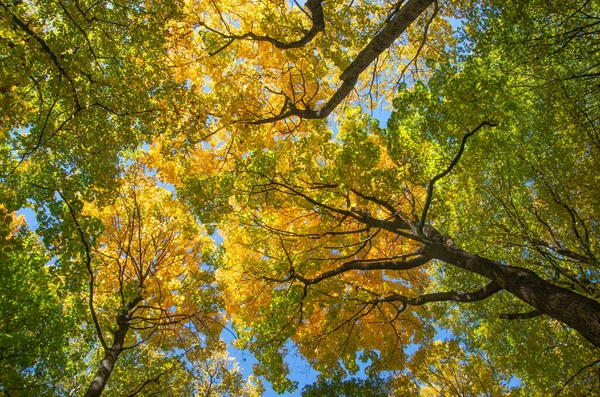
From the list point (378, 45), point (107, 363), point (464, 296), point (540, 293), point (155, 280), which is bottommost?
point (540, 293)

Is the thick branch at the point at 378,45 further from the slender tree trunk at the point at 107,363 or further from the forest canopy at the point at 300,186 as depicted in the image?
the slender tree trunk at the point at 107,363

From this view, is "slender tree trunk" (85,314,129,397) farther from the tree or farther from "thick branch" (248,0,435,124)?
"thick branch" (248,0,435,124)

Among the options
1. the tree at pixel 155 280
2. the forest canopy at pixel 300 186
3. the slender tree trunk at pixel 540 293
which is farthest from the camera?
the tree at pixel 155 280

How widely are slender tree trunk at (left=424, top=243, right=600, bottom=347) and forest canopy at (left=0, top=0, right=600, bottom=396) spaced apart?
25 mm

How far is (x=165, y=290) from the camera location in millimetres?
7879

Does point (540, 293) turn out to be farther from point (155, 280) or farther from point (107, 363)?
point (155, 280)

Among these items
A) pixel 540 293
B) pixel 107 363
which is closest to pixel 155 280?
pixel 107 363

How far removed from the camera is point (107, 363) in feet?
18.8

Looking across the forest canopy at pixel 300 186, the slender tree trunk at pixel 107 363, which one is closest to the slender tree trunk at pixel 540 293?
the forest canopy at pixel 300 186

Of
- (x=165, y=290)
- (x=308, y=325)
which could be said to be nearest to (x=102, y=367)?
(x=165, y=290)

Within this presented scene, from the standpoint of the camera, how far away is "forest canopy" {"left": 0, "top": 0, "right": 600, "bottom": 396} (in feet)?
15.5

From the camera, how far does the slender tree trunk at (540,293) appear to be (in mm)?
3711

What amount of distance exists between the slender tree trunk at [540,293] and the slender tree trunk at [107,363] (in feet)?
19.0

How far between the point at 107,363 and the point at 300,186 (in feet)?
15.3
